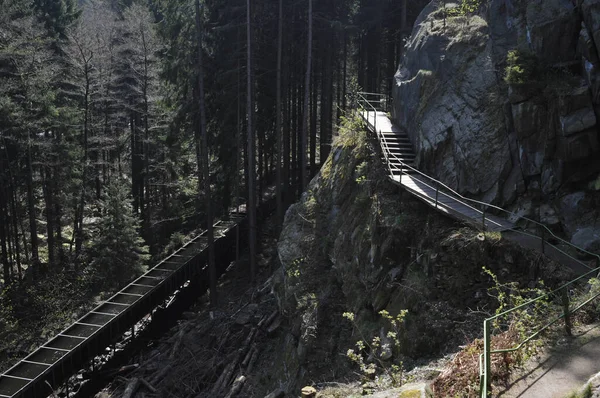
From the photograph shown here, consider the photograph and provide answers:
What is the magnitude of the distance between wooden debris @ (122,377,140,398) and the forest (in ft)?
22.2

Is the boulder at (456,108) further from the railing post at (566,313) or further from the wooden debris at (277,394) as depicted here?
the wooden debris at (277,394)

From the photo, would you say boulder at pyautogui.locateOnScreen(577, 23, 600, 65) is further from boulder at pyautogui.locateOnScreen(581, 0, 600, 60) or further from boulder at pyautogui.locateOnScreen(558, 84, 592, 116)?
boulder at pyautogui.locateOnScreen(558, 84, 592, 116)

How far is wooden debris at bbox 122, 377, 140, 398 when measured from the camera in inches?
592

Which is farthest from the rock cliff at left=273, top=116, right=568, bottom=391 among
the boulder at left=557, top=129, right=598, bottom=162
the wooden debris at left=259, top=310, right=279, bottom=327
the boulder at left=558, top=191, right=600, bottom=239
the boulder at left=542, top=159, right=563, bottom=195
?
the boulder at left=557, top=129, right=598, bottom=162

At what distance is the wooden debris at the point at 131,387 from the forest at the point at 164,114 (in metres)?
6.76

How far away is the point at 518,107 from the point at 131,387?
1340 cm

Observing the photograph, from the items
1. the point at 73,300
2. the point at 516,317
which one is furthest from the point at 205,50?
the point at 516,317

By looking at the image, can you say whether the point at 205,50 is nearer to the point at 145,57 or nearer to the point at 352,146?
the point at 145,57

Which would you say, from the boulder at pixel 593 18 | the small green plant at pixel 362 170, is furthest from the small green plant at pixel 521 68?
the small green plant at pixel 362 170

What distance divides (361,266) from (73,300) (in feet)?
53.4

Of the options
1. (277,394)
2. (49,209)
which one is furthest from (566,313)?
(49,209)

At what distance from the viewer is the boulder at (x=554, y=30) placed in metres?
10.2

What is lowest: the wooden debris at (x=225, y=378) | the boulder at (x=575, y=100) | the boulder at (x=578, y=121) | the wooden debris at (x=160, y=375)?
the wooden debris at (x=160, y=375)

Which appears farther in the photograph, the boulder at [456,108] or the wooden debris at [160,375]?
the wooden debris at [160,375]
